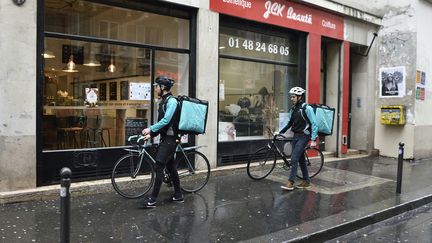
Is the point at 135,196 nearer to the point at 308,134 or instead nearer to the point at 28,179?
the point at 28,179

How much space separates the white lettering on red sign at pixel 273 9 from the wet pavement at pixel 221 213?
386cm

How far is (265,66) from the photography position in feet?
35.5

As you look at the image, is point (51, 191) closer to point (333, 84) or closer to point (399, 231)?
point (399, 231)

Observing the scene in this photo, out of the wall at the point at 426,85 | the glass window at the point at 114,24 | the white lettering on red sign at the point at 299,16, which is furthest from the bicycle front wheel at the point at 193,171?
the wall at the point at 426,85

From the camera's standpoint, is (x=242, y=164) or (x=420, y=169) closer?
(x=242, y=164)

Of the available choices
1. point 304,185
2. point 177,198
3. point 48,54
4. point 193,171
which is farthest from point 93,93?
point 304,185

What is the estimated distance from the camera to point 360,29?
1270 cm

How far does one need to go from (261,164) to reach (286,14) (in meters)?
4.05

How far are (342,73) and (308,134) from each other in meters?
5.00

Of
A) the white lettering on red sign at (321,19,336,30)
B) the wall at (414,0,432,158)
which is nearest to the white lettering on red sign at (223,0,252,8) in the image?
the white lettering on red sign at (321,19,336,30)

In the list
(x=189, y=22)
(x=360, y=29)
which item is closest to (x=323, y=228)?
(x=189, y=22)

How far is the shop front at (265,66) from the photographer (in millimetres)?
9742

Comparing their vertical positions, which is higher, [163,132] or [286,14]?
[286,14]

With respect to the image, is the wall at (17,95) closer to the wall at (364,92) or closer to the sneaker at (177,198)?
the sneaker at (177,198)
